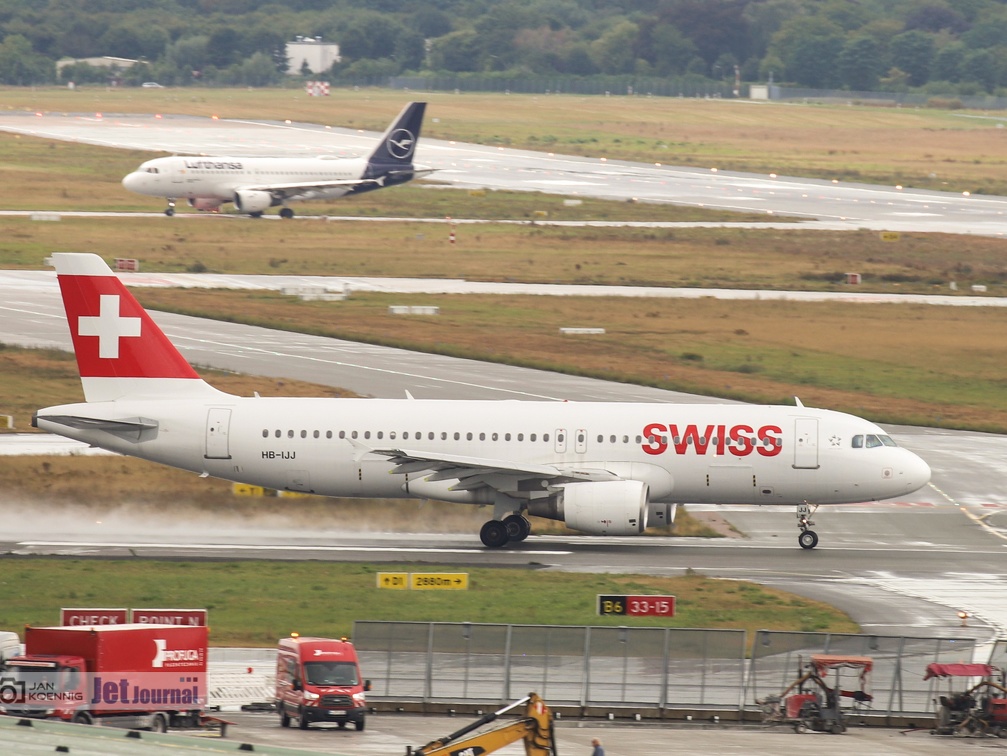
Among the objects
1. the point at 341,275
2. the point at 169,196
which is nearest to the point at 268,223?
the point at 169,196

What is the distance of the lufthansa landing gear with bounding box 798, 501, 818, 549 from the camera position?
4884 cm

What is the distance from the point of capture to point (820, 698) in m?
32.2

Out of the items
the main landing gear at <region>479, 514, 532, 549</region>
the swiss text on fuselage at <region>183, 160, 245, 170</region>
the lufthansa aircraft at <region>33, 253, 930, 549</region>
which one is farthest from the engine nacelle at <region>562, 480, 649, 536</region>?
the swiss text on fuselage at <region>183, 160, 245, 170</region>

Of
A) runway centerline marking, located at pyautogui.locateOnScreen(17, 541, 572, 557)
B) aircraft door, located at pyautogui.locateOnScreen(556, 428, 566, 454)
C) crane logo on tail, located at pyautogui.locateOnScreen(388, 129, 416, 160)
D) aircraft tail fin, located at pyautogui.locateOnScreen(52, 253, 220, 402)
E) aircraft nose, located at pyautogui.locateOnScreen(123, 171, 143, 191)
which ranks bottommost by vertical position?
runway centerline marking, located at pyautogui.locateOnScreen(17, 541, 572, 557)

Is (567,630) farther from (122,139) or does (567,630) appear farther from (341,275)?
(122,139)

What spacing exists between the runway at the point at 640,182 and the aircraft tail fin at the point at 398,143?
17.5 metres

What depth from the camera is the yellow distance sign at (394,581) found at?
135ft

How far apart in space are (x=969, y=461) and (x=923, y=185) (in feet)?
375

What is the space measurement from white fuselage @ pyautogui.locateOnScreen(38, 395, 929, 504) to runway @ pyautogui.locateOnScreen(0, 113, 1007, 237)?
81.6 meters

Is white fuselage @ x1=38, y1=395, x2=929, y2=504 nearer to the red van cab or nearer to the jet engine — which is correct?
the red van cab

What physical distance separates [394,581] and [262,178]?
92.7 m

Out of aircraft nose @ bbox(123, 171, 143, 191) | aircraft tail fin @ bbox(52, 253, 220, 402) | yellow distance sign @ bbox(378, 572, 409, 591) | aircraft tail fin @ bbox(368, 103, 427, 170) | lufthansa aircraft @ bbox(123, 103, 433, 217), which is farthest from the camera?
aircraft tail fin @ bbox(368, 103, 427, 170)

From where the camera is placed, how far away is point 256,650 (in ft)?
119

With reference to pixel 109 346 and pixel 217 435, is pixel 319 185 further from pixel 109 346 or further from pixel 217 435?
pixel 217 435
